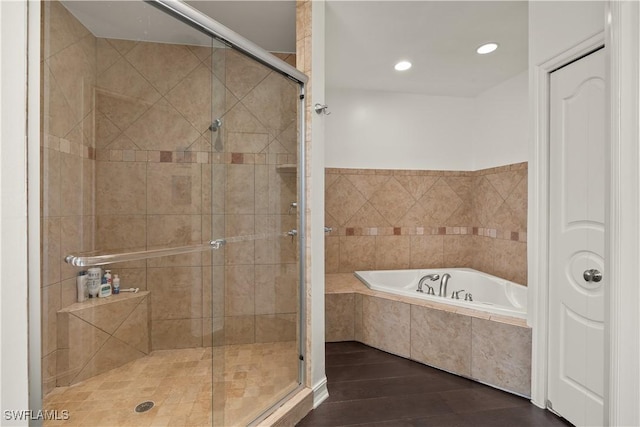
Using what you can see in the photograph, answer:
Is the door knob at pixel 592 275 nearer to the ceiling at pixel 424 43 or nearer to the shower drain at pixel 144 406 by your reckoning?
the ceiling at pixel 424 43

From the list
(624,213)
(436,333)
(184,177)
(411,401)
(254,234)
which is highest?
(184,177)

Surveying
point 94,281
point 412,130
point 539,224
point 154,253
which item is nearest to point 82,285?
point 94,281

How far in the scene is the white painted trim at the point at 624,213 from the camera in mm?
975

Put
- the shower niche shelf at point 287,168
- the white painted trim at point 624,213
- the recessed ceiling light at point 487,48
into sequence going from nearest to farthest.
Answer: the white painted trim at point 624,213
the shower niche shelf at point 287,168
the recessed ceiling light at point 487,48

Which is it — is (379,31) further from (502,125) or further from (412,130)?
(502,125)

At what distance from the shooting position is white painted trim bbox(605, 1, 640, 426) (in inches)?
38.4

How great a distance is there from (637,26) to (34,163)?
74.4 inches

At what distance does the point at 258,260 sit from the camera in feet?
5.18

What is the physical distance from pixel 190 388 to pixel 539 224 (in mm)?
2160

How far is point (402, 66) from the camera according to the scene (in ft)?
8.66

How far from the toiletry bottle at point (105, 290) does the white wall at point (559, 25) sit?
8.50 feet

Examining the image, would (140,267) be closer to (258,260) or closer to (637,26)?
(258,260)

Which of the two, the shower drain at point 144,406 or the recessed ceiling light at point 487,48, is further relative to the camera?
the recessed ceiling light at point 487,48

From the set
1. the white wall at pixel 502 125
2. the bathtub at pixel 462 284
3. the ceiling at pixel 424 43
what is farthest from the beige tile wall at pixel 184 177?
the white wall at pixel 502 125
